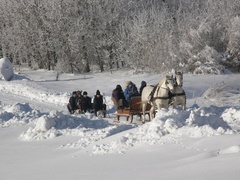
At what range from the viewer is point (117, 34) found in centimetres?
4569

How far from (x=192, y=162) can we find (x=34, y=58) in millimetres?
45907

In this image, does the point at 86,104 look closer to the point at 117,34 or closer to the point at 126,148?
the point at 126,148

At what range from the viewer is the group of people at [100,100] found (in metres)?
17.0

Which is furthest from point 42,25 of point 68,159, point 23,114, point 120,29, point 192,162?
point 192,162

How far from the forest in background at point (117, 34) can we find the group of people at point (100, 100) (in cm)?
1659

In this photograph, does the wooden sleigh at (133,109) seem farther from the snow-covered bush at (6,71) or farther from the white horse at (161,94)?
the snow-covered bush at (6,71)

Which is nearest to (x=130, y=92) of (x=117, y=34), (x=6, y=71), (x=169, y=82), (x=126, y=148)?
(x=169, y=82)

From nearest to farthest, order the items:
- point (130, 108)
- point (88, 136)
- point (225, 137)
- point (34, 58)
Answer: point (225, 137)
point (88, 136)
point (130, 108)
point (34, 58)

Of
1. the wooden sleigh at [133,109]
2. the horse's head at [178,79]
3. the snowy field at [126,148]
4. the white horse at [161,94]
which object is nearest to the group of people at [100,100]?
the wooden sleigh at [133,109]

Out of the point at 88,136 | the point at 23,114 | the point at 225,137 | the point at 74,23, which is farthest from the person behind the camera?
the point at 74,23

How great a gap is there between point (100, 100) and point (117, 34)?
1100 inches

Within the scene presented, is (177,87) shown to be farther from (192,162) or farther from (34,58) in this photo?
(34,58)

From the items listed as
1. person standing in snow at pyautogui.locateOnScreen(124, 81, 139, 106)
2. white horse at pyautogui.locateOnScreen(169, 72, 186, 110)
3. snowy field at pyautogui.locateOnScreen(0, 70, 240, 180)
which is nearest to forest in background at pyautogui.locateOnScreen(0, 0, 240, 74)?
person standing in snow at pyautogui.locateOnScreen(124, 81, 139, 106)

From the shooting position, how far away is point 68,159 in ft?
31.6
